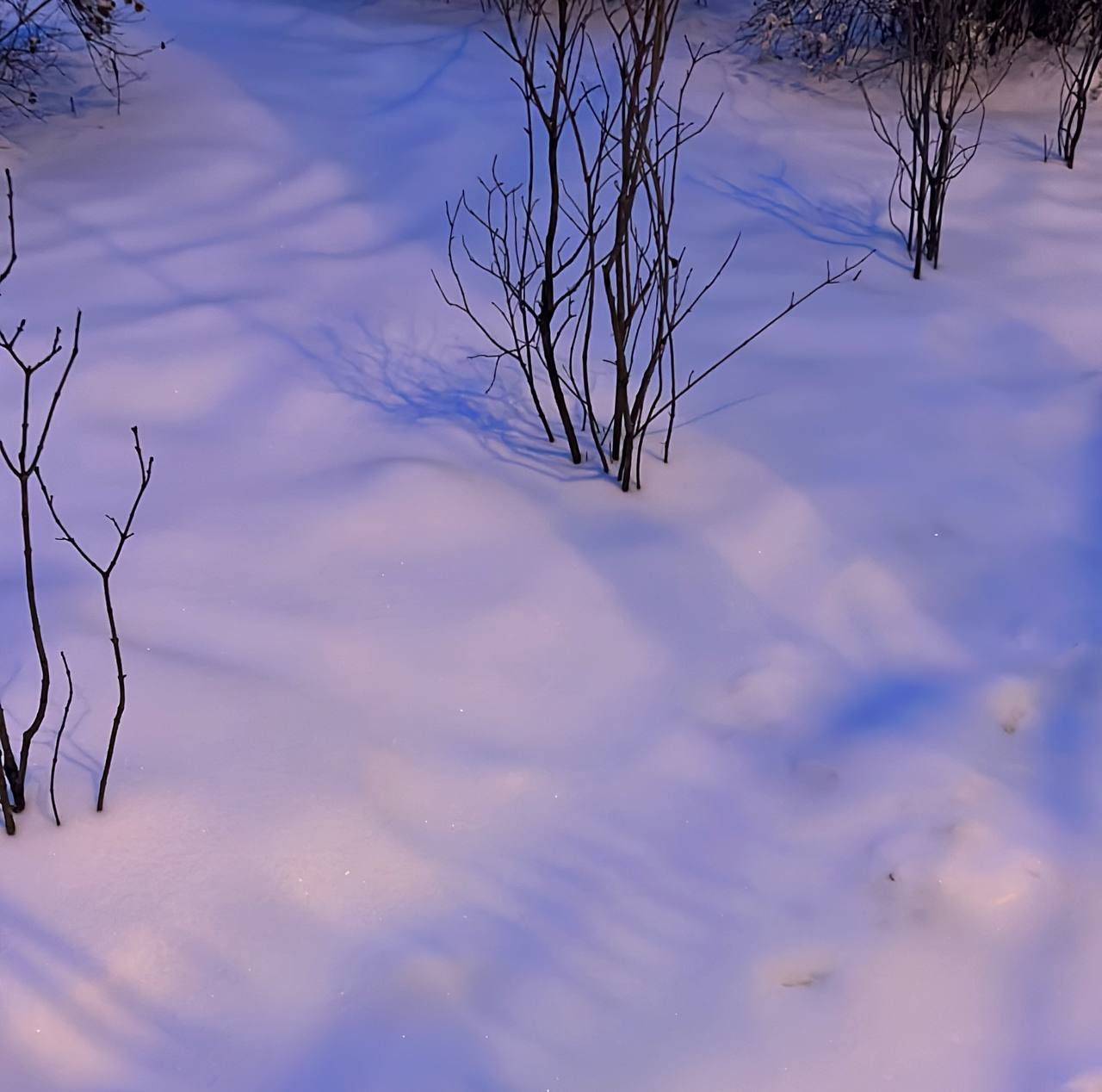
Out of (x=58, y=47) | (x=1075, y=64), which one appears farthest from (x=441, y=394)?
(x=1075, y=64)

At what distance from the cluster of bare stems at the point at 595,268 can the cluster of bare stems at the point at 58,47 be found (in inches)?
69.7

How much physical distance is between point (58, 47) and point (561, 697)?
16.1 feet

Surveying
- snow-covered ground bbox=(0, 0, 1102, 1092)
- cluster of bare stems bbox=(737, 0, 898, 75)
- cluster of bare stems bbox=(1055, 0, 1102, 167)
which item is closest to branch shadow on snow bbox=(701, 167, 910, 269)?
snow-covered ground bbox=(0, 0, 1102, 1092)

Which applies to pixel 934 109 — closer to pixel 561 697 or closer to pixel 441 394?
pixel 441 394

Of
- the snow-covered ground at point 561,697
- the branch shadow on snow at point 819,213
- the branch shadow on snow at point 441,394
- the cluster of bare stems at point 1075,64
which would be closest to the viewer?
the snow-covered ground at point 561,697

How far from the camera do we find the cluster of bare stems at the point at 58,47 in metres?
4.74

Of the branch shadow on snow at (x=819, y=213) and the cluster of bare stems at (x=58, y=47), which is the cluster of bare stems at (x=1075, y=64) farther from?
the cluster of bare stems at (x=58, y=47)

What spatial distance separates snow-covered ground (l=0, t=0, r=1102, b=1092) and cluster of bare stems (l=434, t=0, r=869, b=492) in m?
0.13

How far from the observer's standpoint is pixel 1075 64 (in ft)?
17.3

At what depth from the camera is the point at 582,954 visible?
178cm

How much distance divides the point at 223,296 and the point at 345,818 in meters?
2.25

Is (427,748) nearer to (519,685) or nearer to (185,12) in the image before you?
(519,685)

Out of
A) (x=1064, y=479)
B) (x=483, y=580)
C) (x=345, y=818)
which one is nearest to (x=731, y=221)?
(x=1064, y=479)

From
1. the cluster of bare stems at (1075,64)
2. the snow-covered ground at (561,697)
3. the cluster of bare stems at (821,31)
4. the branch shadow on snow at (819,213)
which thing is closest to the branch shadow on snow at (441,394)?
the snow-covered ground at (561,697)
